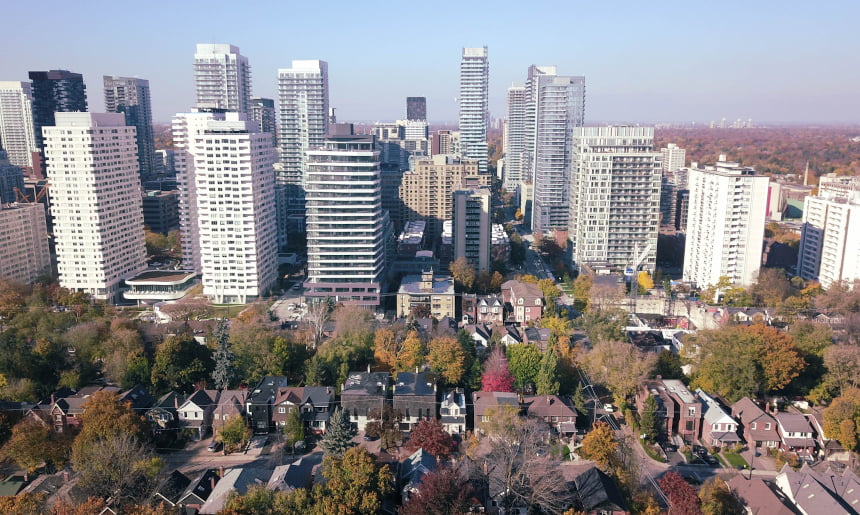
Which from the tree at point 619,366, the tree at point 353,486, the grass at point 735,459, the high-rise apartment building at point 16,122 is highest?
the high-rise apartment building at point 16,122

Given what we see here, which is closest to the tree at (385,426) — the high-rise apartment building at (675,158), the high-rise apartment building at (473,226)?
the high-rise apartment building at (473,226)

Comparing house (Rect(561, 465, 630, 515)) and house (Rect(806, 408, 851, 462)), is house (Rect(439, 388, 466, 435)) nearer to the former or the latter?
house (Rect(561, 465, 630, 515))

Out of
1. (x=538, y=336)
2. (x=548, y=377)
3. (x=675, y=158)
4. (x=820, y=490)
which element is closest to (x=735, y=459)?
(x=820, y=490)

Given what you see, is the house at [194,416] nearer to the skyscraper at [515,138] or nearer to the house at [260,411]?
the house at [260,411]

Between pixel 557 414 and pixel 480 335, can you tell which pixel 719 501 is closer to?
pixel 557 414

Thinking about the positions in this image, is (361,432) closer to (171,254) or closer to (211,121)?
(211,121)

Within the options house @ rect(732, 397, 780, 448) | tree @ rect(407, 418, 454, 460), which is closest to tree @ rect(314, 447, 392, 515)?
tree @ rect(407, 418, 454, 460)

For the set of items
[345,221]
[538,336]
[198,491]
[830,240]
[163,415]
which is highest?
[345,221]
